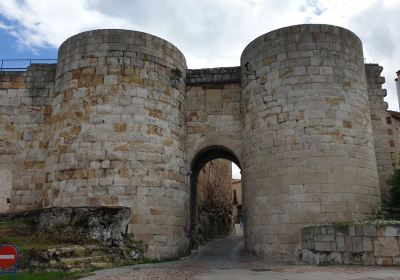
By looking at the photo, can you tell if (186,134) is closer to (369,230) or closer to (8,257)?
(369,230)

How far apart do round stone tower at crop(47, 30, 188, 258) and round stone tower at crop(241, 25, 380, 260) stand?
2.40 metres

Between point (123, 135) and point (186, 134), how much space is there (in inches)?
95.4

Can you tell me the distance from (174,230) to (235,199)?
86.9 feet

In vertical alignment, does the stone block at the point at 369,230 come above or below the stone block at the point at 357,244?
above

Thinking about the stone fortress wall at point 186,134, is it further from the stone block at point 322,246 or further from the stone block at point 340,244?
the stone block at point 340,244

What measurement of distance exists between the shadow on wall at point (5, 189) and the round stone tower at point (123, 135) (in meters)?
1.77

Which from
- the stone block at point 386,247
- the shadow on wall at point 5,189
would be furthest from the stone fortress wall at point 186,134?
the stone block at point 386,247

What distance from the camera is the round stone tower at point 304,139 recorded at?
1041 centimetres

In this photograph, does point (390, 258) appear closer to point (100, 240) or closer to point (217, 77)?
point (100, 240)

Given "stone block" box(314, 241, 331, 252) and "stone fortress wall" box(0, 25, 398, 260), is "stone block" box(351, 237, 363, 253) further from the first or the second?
"stone fortress wall" box(0, 25, 398, 260)

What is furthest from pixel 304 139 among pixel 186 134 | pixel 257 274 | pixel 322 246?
pixel 257 274

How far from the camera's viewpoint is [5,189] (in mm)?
12438

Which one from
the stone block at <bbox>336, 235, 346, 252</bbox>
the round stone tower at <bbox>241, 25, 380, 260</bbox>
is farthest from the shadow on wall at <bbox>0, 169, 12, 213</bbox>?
the stone block at <bbox>336, 235, 346, 252</bbox>

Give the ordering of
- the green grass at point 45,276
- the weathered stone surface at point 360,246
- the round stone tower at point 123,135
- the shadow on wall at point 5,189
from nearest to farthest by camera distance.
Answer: the green grass at point 45,276, the weathered stone surface at point 360,246, the round stone tower at point 123,135, the shadow on wall at point 5,189
